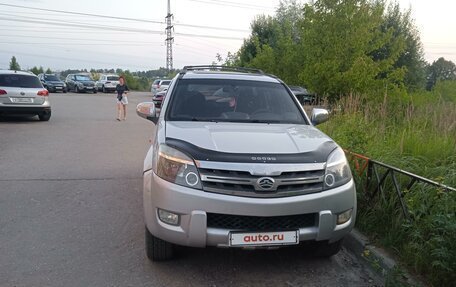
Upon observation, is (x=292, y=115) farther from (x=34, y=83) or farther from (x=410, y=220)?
(x=34, y=83)

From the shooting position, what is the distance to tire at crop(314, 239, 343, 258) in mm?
3773

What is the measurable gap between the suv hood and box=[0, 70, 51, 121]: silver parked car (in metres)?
10.8

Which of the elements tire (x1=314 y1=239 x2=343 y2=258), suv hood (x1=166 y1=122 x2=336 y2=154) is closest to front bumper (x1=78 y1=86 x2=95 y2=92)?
suv hood (x1=166 y1=122 x2=336 y2=154)

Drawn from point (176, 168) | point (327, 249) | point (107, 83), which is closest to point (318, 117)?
point (327, 249)

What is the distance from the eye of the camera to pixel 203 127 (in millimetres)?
4016

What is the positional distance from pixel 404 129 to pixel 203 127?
388cm

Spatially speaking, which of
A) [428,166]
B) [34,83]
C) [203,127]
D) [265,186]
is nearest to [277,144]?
[265,186]

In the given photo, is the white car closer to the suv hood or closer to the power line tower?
the power line tower

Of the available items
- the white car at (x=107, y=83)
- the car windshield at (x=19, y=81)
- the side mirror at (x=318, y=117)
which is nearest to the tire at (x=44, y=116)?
the car windshield at (x=19, y=81)

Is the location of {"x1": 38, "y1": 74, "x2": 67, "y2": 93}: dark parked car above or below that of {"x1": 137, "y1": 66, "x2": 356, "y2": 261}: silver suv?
below

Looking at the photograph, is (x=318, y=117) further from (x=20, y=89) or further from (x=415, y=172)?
(x=20, y=89)

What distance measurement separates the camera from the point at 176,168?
10.8 ft

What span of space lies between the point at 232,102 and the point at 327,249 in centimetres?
196

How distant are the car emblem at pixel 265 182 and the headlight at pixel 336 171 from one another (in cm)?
52
